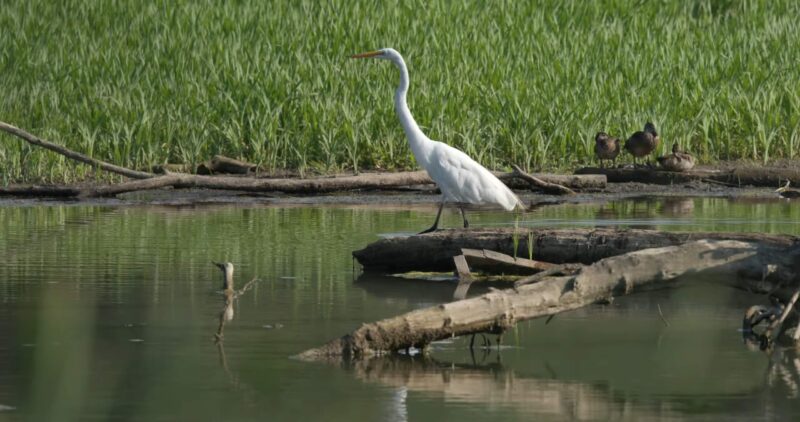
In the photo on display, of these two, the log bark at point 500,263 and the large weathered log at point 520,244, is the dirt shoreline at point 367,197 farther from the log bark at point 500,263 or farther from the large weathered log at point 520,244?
the log bark at point 500,263

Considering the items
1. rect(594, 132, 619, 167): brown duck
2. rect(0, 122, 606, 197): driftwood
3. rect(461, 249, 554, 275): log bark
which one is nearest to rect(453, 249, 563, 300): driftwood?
rect(461, 249, 554, 275): log bark

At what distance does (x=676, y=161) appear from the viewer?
17547 mm

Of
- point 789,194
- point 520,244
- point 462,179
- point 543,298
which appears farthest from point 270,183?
point 543,298

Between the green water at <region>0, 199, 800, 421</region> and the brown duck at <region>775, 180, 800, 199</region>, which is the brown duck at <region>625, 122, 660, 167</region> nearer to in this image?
the brown duck at <region>775, 180, 800, 199</region>

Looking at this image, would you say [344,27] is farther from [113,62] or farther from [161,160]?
[161,160]

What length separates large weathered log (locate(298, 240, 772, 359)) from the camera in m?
7.41

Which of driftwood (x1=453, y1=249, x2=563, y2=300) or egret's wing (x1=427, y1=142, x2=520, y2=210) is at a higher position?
egret's wing (x1=427, y1=142, x2=520, y2=210)

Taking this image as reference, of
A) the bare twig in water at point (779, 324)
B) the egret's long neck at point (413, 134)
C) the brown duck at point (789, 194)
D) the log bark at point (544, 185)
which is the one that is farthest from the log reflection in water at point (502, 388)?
the brown duck at point (789, 194)

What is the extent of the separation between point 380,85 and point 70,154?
4.71 m

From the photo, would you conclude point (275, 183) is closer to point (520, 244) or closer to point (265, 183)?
point (265, 183)

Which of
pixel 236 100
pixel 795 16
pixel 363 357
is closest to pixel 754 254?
pixel 363 357

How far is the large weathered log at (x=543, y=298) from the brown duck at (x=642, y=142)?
9250mm

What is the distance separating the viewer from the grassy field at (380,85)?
18.3 meters

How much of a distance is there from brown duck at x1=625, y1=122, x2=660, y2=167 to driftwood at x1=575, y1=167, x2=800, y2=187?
0.28 meters
